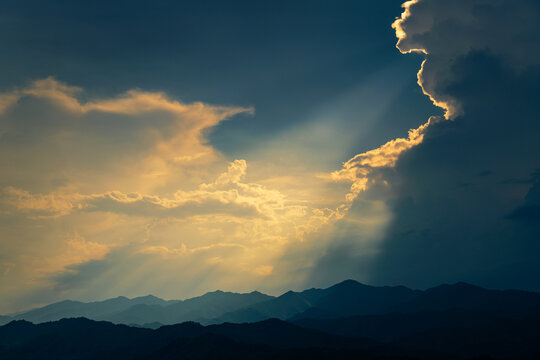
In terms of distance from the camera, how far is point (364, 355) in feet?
613

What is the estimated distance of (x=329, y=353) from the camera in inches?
7559

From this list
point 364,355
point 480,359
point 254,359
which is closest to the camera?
point 480,359

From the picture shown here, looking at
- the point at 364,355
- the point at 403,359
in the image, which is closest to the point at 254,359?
the point at 364,355

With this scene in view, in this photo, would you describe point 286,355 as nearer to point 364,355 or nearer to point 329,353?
point 329,353

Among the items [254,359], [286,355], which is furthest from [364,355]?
[254,359]

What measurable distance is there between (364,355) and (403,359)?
58.1 ft

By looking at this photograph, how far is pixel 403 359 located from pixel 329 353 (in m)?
33.3

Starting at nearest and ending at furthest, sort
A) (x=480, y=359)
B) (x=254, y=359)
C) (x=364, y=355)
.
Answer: (x=480, y=359), (x=364, y=355), (x=254, y=359)

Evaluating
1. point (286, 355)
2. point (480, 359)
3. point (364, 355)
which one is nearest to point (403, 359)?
point (364, 355)

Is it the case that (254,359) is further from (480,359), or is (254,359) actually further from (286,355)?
(480,359)

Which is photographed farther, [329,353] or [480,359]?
[329,353]

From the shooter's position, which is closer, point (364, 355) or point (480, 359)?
point (480, 359)

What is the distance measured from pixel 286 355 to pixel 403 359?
5265 centimetres

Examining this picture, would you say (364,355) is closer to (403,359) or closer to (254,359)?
(403,359)
